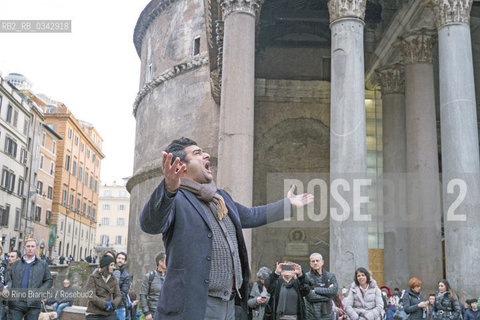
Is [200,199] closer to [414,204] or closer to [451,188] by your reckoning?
[451,188]

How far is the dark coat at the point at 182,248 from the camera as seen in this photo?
254 cm

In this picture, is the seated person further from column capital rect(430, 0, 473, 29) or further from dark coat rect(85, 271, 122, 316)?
column capital rect(430, 0, 473, 29)

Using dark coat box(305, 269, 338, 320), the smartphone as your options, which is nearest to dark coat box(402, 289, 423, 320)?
dark coat box(305, 269, 338, 320)

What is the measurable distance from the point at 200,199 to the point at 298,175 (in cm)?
1502

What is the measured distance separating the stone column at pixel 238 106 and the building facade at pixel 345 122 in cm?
2

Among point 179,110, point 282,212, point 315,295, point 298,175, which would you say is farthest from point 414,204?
point 179,110

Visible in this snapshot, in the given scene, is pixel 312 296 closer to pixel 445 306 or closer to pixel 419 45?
pixel 445 306

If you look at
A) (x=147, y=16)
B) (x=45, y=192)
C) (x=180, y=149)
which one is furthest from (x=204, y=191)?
(x=45, y=192)

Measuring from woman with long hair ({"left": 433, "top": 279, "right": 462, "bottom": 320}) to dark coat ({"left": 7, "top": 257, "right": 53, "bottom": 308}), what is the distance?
240 inches

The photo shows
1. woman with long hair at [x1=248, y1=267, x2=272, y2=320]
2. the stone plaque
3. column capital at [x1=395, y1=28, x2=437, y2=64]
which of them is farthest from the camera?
the stone plaque

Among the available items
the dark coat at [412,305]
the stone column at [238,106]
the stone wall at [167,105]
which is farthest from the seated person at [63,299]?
the stone wall at [167,105]

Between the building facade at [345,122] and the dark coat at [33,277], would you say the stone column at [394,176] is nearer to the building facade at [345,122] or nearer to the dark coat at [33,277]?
the building facade at [345,122]

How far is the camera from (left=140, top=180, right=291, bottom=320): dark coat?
2537 mm

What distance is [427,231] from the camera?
41.5 ft
